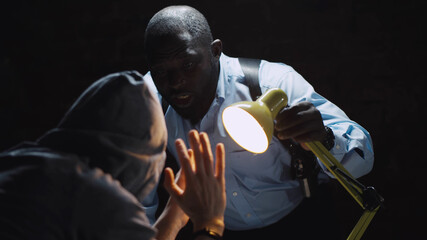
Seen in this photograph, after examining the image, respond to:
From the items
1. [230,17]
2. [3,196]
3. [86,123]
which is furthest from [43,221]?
[230,17]

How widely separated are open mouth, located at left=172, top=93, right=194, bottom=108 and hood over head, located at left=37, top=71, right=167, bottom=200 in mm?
630

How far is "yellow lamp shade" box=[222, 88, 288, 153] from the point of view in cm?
103

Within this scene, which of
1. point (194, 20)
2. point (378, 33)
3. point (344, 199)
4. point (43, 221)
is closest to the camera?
point (43, 221)

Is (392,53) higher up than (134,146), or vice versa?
(134,146)

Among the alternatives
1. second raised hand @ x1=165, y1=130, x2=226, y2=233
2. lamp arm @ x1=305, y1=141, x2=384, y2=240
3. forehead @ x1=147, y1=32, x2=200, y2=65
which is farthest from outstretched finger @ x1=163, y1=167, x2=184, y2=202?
forehead @ x1=147, y1=32, x2=200, y2=65

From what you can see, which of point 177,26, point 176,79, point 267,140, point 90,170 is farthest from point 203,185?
point 177,26

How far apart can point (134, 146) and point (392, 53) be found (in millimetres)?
1865

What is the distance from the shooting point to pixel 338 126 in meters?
1.48

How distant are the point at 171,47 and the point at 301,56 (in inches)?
41.0

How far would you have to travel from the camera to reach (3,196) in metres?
0.84

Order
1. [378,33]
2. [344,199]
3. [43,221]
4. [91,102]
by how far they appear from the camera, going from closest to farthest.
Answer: [43,221] → [91,102] → [378,33] → [344,199]

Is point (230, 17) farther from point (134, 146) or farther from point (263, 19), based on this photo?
point (134, 146)

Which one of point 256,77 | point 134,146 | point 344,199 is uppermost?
point 134,146

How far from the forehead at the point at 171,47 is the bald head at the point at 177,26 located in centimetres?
1
